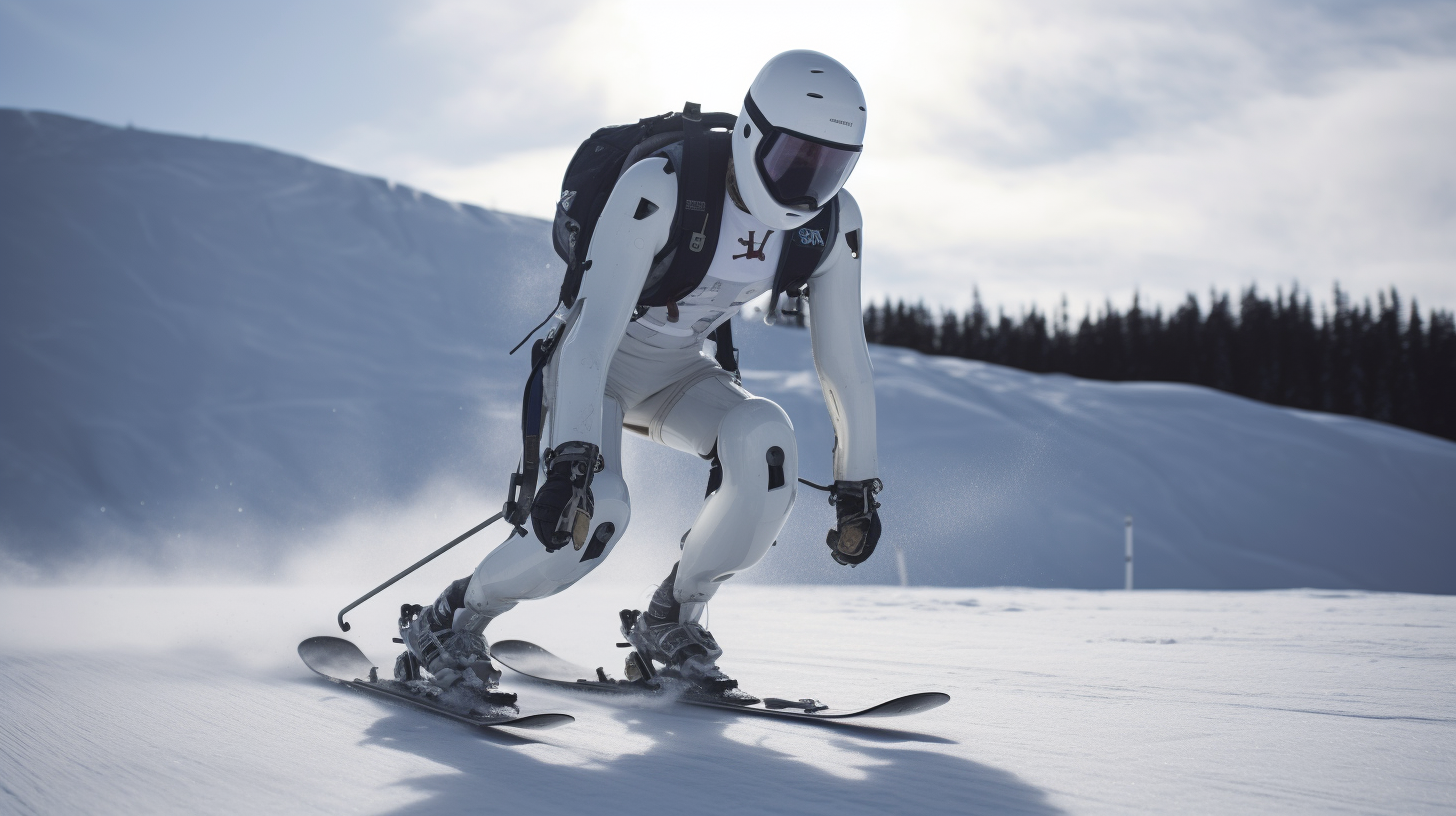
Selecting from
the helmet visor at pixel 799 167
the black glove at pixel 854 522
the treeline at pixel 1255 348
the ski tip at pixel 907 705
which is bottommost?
the ski tip at pixel 907 705

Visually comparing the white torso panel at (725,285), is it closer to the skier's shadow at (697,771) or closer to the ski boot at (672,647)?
the ski boot at (672,647)

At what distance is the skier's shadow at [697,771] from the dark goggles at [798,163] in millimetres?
1632

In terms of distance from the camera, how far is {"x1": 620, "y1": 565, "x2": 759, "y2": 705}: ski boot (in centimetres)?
371

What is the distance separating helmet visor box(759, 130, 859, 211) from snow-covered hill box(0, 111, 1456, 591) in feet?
28.6

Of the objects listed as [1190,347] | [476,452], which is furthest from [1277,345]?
[476,452]

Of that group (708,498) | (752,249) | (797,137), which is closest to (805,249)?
(752,249)

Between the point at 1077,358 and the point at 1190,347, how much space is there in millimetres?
7224

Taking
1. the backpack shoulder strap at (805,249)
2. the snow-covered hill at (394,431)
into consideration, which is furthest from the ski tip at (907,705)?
the snow-covered hill at (394,431)

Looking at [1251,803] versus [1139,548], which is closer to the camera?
[1251,803]

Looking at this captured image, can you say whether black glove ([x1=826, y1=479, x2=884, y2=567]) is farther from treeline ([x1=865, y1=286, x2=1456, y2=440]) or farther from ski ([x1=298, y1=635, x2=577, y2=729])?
treeline ([x1=865, y1=286, x2=1456, y2=440])

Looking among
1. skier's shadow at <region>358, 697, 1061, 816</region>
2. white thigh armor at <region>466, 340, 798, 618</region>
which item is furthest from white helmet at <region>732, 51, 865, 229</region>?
skier's shadow at <region>358, 697, 1061, 816</region>

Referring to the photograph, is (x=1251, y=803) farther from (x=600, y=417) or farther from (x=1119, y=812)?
(x=600, y=417)

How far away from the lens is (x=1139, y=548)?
1989 cm

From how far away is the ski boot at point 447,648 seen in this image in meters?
3.52
